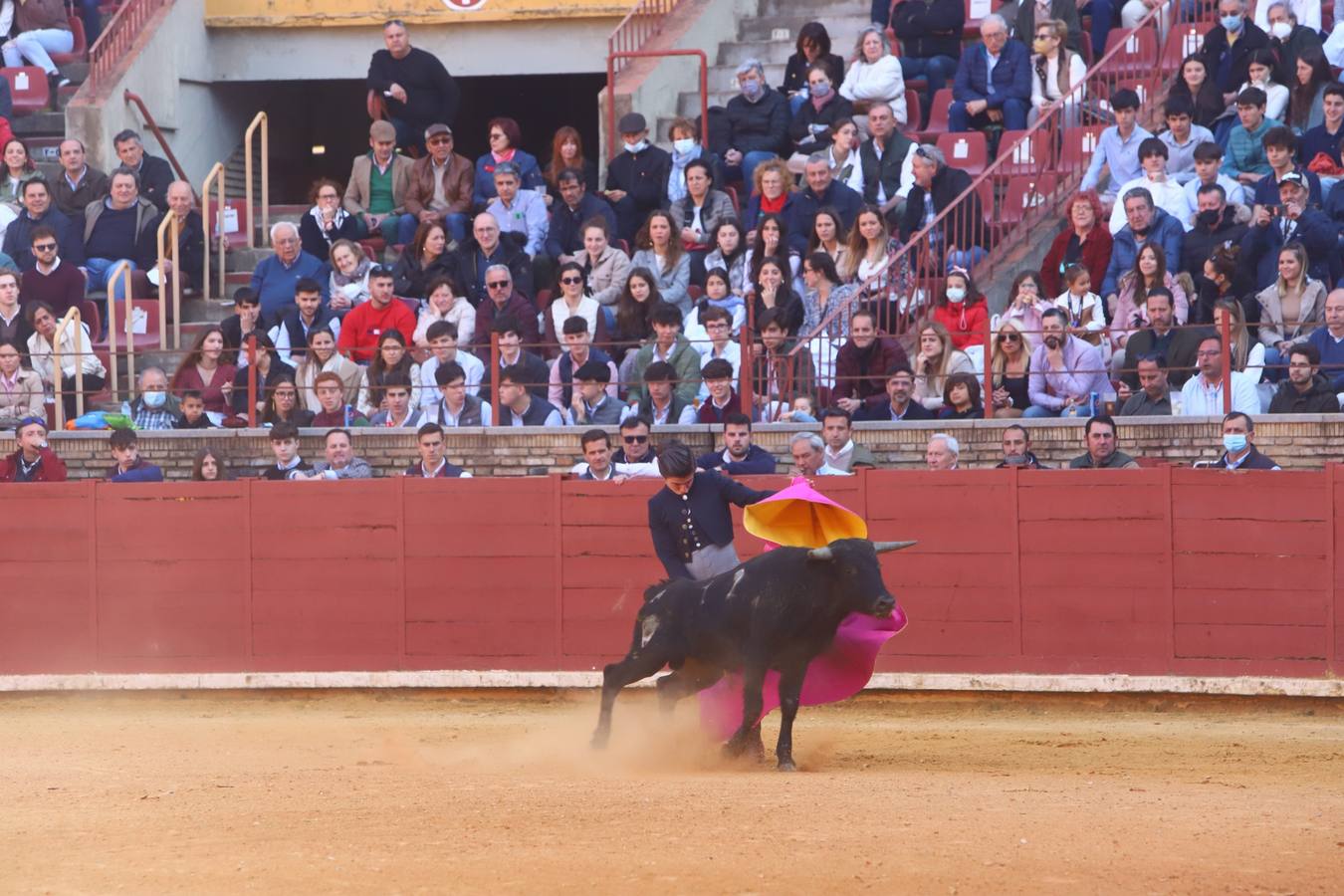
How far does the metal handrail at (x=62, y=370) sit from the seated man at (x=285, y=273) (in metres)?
1.27

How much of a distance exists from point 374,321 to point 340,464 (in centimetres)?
142

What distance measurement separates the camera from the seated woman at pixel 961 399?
12.4m

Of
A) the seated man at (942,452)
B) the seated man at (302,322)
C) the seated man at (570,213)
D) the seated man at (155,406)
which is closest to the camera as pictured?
the seated man at (942,452)

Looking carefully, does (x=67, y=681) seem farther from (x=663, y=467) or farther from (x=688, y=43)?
(x=688, y=43)

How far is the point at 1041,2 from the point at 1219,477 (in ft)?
17.1

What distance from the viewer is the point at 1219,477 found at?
37.7 ft

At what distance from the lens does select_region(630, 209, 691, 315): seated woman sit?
45.7 feet

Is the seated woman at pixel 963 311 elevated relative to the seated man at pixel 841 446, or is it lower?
elevated

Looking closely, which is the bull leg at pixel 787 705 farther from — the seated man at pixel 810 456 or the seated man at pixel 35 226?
the seated man at pixel 35 226

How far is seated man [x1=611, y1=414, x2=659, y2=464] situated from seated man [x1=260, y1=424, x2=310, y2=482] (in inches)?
83.0

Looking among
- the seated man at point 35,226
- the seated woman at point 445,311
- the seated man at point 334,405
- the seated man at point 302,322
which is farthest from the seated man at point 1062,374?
the seated man at point 35,226

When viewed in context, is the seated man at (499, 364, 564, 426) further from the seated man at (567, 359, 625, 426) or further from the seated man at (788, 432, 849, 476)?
the seated man at (788, 432, 849, 476)

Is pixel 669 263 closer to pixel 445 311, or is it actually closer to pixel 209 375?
pixel 445 311

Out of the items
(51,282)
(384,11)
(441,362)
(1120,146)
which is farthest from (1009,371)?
(384,11)
